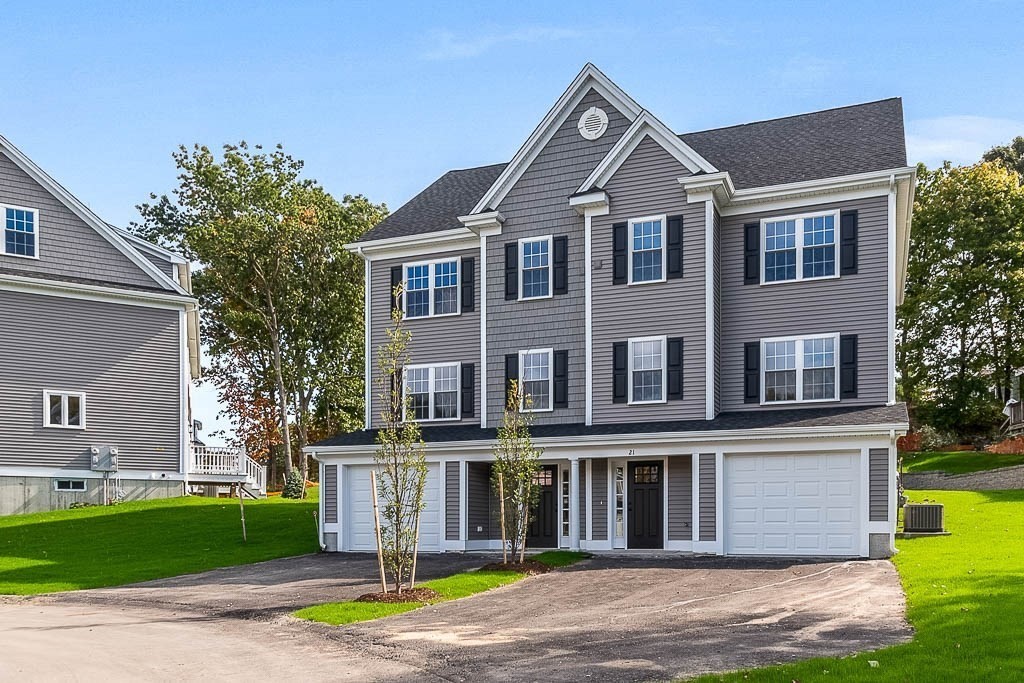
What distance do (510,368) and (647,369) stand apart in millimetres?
3840

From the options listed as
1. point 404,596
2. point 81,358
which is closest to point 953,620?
point 404,596

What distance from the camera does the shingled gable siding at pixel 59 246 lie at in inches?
1323

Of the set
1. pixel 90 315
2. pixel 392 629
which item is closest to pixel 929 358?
pixel 90 315

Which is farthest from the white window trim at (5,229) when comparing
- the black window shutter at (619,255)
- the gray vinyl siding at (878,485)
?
the gray vinyl siding at (878,485)

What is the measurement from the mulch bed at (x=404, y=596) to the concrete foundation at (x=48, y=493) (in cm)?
1798

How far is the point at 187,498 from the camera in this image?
35.8 m

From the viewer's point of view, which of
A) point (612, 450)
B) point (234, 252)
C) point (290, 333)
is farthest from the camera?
point (290, 333)

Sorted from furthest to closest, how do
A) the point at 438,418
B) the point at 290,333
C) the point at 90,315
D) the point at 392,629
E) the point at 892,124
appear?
the point at 290,333 → the point at 90,315 → the point at 438,418 → the point at 892,124 → the point at 392,629

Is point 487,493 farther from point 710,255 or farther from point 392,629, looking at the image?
point 392,629

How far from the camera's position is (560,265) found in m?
28.1

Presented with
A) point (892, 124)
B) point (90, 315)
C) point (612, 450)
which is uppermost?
point (892, 124)

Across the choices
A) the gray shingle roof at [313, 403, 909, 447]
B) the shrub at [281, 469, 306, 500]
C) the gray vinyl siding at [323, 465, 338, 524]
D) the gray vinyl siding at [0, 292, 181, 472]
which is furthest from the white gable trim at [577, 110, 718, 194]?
the shrub at [281, 469, 306, 500]

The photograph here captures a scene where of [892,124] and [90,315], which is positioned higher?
[892,124]

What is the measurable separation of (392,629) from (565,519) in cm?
1187
